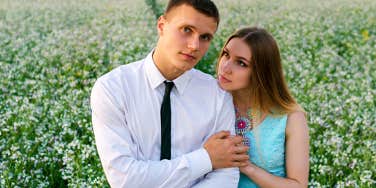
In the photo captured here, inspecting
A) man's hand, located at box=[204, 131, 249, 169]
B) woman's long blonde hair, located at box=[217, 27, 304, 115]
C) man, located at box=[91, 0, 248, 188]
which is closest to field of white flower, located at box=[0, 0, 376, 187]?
woman's long blonde hair, located at box=[217, 27, 304, 115]

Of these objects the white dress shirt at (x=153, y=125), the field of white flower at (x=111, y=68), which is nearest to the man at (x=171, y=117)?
the white dress shirt at (x=153, y=125)

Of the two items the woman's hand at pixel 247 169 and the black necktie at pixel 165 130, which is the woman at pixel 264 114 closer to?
the woman's hand at pixel 247 169

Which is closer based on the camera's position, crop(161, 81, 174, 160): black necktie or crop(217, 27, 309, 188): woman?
crop(161, 81, 174, 160): black necktie

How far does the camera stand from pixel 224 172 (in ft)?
10.0

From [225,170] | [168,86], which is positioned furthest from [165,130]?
[225,170]

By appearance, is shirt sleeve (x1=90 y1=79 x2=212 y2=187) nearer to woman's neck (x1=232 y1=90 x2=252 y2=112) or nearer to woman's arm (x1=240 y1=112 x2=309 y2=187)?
woman's arm (x1=240 y1=112 x2=309 y2=187)

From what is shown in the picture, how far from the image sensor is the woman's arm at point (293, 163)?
3.34 metres

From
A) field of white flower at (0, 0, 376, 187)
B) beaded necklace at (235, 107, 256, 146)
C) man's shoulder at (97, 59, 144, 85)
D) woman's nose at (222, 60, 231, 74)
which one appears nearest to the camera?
man's shoulder at (97, 59, 144, 85)

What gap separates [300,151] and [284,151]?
130mm

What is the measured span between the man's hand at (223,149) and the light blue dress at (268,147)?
40cm

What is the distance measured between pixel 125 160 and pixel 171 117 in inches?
13.6

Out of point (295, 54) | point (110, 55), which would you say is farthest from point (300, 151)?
point (295, 54)

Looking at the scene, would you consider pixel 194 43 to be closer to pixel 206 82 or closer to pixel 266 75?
pixel 206 82

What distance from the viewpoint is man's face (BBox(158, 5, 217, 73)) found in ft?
9.62
